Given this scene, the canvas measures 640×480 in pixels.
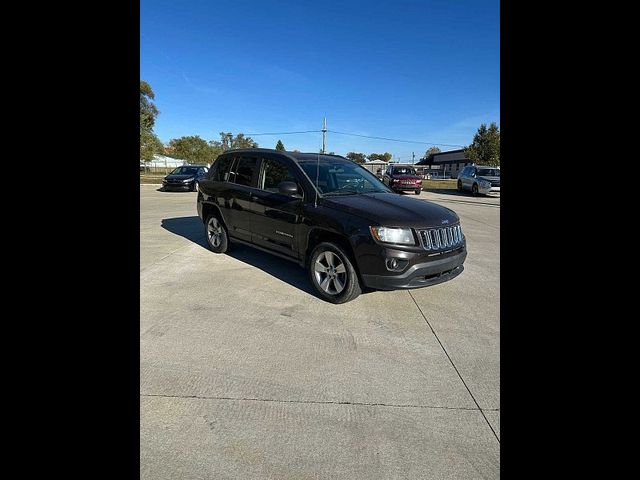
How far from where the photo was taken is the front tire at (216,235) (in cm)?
634

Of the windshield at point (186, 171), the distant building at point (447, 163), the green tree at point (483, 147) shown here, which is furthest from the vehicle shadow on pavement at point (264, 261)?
the distant building at point (447, 163)

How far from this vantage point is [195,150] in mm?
65625

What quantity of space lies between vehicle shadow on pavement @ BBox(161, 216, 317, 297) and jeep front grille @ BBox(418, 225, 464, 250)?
59.2 inches

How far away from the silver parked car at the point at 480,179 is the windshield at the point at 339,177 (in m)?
16.6

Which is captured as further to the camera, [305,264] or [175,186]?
[175,186]

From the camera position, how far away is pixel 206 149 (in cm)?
6406

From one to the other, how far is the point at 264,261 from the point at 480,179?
18658mm

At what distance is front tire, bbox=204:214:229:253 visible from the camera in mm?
6340

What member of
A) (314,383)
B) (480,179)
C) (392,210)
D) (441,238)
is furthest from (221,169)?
(480,179)

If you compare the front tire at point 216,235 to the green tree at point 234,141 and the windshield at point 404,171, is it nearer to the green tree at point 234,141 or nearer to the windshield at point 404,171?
the windshield at point 404,171
